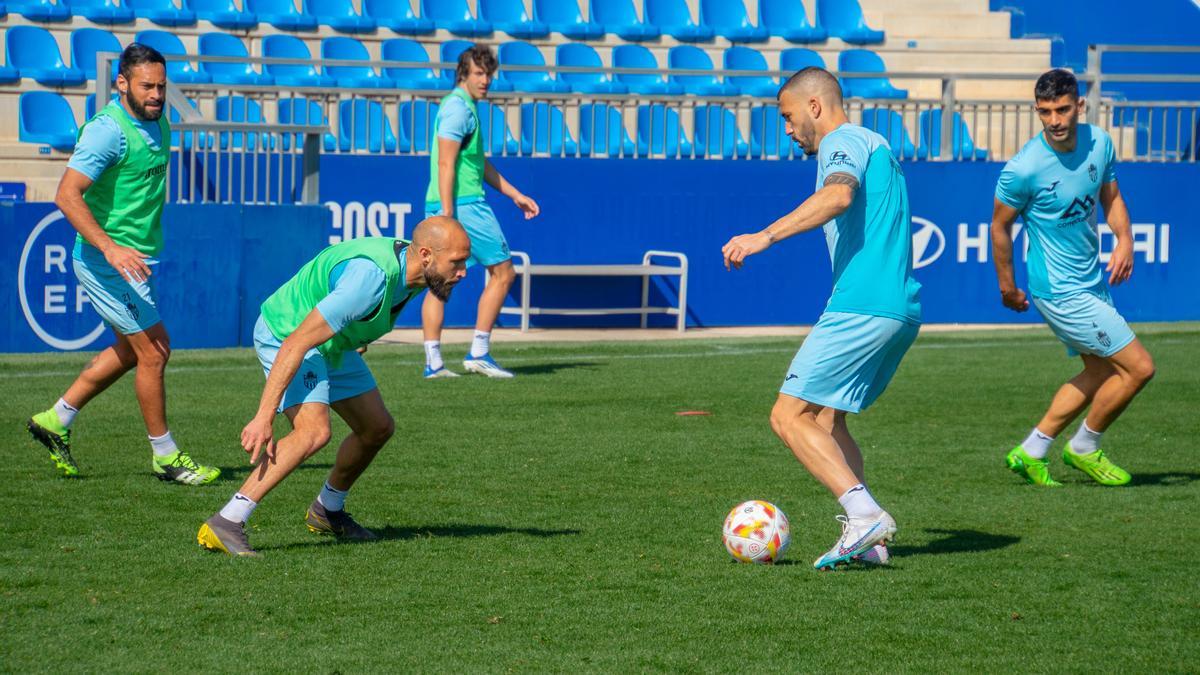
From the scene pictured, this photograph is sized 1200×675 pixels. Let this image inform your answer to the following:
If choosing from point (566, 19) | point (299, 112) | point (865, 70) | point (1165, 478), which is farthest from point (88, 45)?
point (1165, 478)

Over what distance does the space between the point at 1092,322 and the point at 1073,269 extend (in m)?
0.29

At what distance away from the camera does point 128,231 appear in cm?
796

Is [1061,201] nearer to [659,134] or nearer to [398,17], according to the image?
[659,134]

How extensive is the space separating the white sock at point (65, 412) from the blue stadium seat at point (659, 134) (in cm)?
937

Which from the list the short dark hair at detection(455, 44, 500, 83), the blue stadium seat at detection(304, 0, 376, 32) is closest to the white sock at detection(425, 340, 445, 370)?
the short dark hair at detection(455, 44, 500, 83)

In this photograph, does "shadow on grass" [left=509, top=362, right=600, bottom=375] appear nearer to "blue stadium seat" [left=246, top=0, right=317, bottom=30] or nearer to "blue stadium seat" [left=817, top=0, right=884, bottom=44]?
"blue stadium seat" [left=246, top=0, right=317, bottom=30]

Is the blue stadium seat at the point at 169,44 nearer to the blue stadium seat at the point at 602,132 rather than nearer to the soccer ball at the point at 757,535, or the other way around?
the blue stadium seat at the point at 602,132

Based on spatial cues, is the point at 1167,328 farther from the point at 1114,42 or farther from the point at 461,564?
the point at 461,564

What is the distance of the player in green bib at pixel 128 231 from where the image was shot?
7.72m

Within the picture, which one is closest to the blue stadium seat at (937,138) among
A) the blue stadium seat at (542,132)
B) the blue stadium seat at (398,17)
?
the blue stadium seat at (542,132)

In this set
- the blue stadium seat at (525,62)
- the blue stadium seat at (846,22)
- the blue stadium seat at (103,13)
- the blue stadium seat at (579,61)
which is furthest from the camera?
the blue stadium seat at (846,22)

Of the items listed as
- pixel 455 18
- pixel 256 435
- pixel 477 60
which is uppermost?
pixel 455 18

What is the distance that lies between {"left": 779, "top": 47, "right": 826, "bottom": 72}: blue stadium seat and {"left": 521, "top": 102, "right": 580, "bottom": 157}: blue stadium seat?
3897 millimetres

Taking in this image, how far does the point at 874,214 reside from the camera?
6070mm
